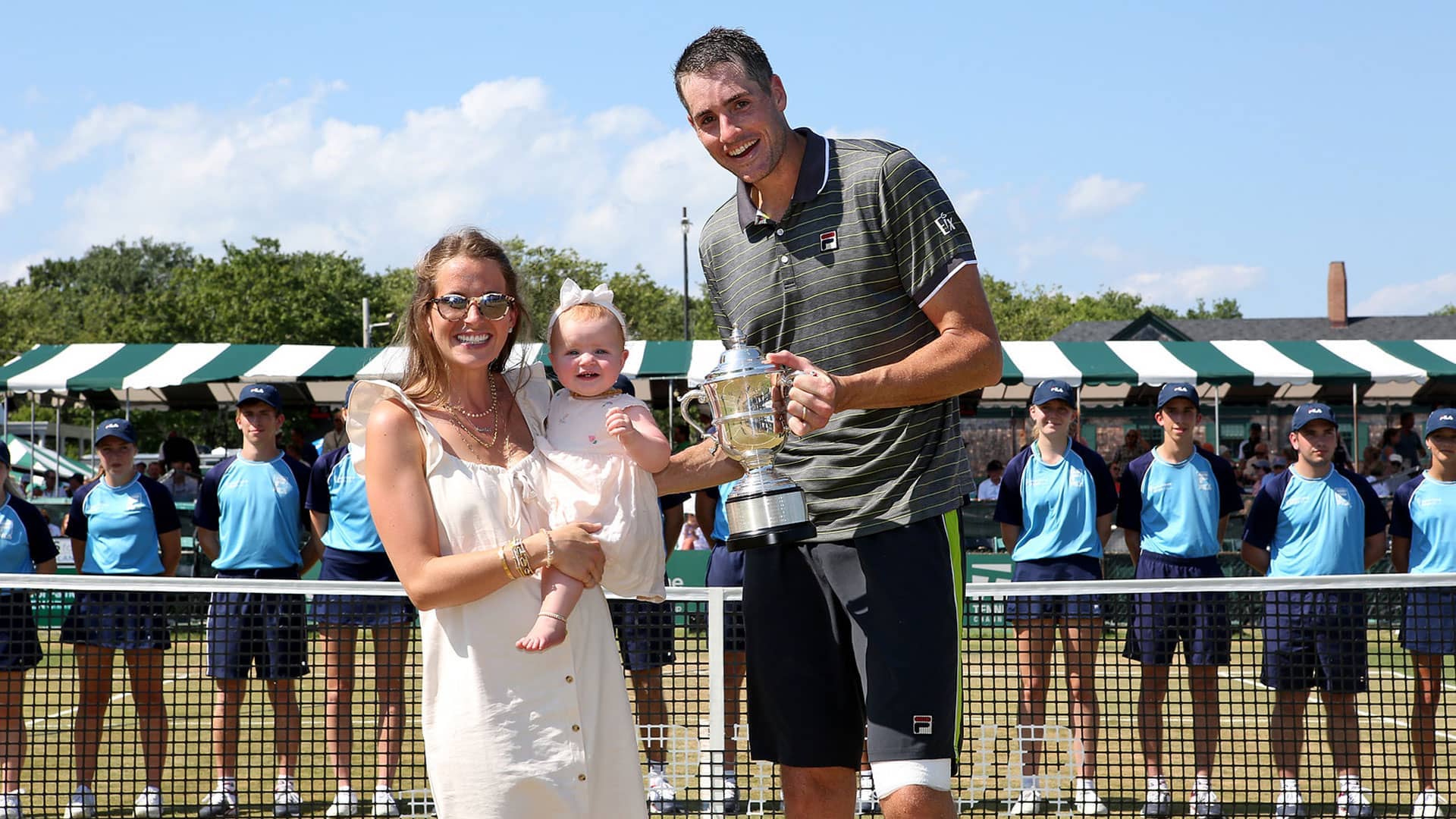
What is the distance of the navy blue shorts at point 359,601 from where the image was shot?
712cm

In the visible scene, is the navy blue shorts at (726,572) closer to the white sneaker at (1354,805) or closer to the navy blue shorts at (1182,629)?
the navy blue shorts at (1182,629)

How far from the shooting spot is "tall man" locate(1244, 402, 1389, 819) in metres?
6.97

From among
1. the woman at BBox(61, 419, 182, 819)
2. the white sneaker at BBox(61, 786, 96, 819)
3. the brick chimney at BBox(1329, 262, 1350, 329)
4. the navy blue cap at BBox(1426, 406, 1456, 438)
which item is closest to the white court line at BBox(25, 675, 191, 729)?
the woman at BBox(61, 419, 182, 819)

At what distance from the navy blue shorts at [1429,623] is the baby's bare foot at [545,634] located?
211 inches

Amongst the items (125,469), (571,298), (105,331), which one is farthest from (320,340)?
(571,298)

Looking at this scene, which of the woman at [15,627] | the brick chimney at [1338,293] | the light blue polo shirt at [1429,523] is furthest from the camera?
the brick chimney at [1338,293]

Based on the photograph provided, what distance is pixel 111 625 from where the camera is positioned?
287 inches

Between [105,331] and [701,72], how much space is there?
69.3 m

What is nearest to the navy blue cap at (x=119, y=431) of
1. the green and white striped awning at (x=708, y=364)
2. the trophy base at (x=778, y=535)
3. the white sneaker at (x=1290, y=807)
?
the trophy base at (x=778, y=535)

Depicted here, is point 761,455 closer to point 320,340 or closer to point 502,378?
point 502,378

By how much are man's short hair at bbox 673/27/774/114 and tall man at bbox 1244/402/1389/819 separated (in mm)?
4901

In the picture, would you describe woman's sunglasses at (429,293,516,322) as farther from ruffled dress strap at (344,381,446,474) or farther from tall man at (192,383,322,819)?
tall man at (192,383,322,819)

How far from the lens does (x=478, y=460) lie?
304 centimetres

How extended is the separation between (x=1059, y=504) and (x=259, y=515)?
4.78 metres
